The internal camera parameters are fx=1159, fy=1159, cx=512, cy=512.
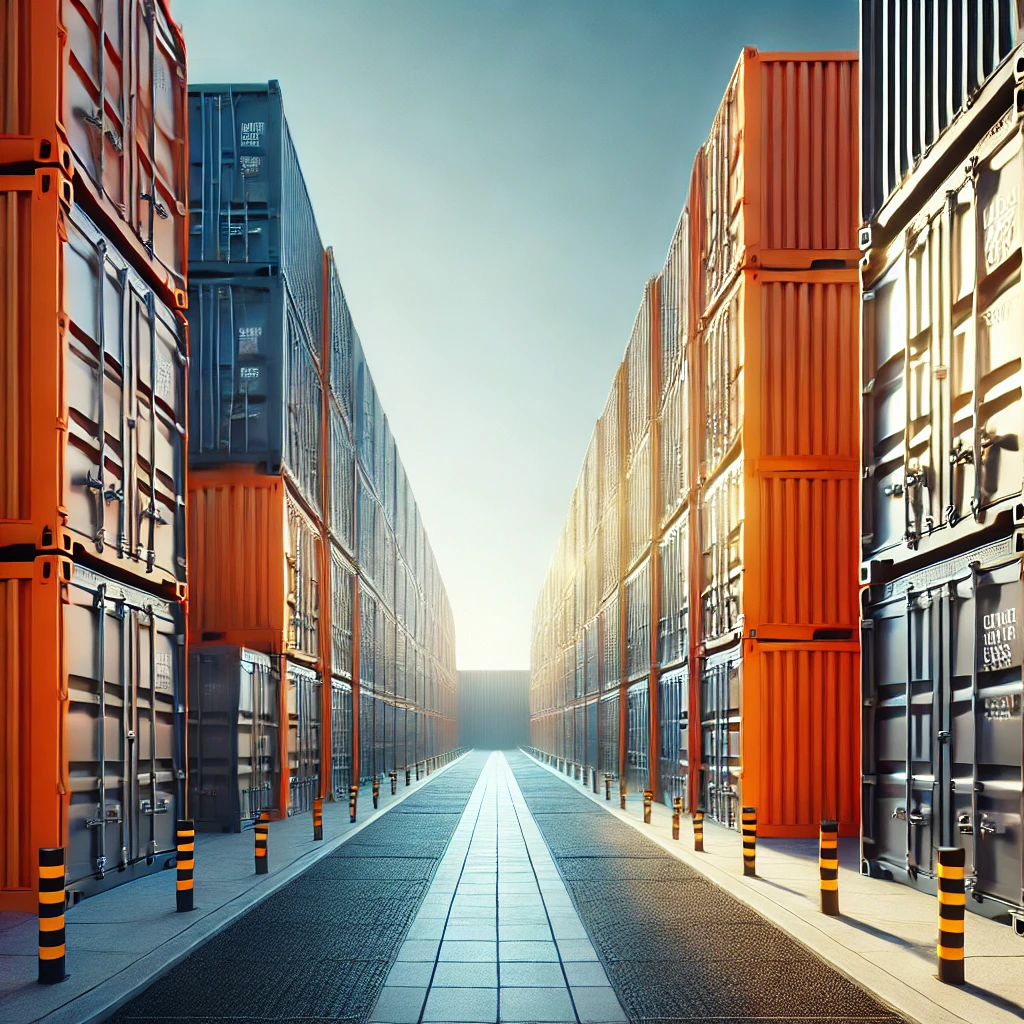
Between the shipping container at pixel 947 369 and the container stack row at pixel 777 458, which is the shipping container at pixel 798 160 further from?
the shipping container at pixel 947 369

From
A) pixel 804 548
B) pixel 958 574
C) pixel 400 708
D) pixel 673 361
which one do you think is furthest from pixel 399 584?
pixel 958 574

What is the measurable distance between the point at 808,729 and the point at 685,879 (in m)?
4.93

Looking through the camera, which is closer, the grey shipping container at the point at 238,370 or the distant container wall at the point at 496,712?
the grey shipping container at the point at 238,370

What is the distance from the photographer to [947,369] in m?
11.1

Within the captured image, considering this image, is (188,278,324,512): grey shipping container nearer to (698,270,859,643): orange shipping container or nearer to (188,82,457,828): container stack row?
(188,82,457,828): container stack row

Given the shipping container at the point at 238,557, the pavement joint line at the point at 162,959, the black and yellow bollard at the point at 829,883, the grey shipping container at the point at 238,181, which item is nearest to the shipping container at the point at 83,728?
the pavement joint line at the point at 162,959

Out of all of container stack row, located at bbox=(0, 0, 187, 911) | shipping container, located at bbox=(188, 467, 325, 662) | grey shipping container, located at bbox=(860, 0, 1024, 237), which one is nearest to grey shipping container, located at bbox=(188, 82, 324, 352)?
shipping container, located at bbox=(188, 467, 325, 662)

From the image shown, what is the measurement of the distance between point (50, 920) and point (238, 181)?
17027mm

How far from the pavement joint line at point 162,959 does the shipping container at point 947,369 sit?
7.41 metres

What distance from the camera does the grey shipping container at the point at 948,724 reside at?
31.8 feet

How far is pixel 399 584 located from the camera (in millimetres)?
49531

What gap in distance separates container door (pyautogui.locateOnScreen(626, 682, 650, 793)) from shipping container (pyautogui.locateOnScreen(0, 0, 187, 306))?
59.4 ft

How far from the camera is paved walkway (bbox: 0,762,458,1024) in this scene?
7328 millimetres

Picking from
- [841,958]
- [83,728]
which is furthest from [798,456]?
[83,728]
